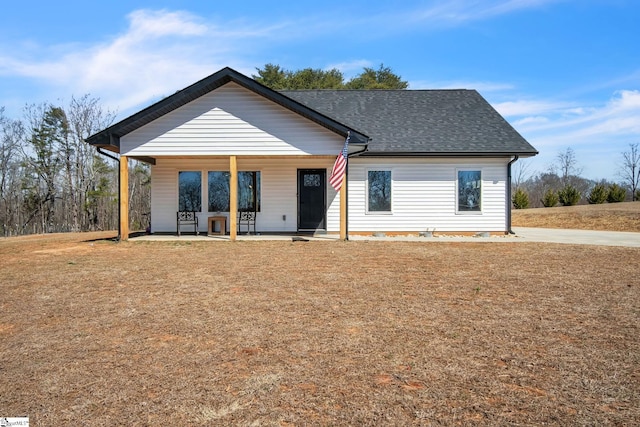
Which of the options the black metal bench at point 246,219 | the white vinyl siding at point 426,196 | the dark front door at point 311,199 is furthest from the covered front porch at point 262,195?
the white vinyl siding at point 426,196

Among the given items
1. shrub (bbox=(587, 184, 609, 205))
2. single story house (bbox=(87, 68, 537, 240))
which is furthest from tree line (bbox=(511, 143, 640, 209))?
single story house (bbox=(87, 68, 537, 240))

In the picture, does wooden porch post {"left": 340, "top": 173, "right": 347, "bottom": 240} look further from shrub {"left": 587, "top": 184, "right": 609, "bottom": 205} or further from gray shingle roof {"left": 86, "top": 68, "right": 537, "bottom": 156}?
shrub {"left": 587, "top": 184, "right": 609, "bottom": 205}

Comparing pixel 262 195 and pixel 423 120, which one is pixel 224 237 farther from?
pixel 423 120

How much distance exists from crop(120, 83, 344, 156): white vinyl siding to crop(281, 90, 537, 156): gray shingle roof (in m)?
2.73

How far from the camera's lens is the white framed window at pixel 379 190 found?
14672 millimetres

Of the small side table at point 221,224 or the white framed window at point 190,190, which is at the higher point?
the white framed window at point 190,190

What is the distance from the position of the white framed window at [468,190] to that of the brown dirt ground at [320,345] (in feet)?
22.5

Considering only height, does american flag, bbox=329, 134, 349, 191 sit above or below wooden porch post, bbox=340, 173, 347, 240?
above

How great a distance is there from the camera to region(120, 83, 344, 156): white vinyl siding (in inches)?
492

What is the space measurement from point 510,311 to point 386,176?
32.3ft

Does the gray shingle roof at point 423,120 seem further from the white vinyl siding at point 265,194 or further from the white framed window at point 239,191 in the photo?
the white framed window at point 239,191

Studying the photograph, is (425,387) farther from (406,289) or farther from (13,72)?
(13,72)

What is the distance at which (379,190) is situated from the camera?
14.7 m

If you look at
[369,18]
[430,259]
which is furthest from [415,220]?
[369,18]
